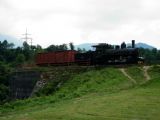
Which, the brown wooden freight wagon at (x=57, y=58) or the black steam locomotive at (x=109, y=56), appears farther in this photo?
the brown wooden freight wagon at (x=57, y=58)

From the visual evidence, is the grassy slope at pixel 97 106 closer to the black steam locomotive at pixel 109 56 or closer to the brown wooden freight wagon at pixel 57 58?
the black steam locomotive at pixel 109 56

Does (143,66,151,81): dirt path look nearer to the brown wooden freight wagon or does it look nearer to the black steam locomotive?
the black steam locomotive

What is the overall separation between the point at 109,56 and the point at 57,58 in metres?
7.71

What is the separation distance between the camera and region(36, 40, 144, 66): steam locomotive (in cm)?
3888

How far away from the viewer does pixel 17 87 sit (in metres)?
42.9

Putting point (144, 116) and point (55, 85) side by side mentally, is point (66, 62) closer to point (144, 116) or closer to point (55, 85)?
point (55, 85)

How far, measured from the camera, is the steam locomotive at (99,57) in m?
38.9

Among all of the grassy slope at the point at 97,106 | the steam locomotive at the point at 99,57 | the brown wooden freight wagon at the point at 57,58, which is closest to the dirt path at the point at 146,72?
the grassy slope at the point at 97,106

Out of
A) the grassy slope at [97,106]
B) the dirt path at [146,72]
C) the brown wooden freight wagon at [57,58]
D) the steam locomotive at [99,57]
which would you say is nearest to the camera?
the grassy slope at [97,106]

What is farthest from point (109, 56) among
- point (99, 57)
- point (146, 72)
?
point (146, 72)

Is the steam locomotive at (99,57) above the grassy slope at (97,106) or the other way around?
above

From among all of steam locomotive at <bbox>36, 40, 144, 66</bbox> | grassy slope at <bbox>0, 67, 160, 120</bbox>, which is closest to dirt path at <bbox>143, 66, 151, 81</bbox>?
grassy slope at <bbox>0, 67, 160, 120</bbox>

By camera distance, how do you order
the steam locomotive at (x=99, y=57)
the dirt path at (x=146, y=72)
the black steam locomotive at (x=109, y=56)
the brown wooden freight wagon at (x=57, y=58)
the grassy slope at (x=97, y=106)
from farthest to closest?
the brown wooden freight wagon at (x=57, y=58), the steam locomotive at (x=99, y=57), the black steam locomotive at (x=109, y=56), the dirt path at (x=146, y=72), the grassy slope at (x=97, y=106)

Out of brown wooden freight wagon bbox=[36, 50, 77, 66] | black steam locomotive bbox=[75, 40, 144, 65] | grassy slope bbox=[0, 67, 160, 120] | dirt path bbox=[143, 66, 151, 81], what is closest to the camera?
grassy slope bbox=[0, 67, 160, 120]
